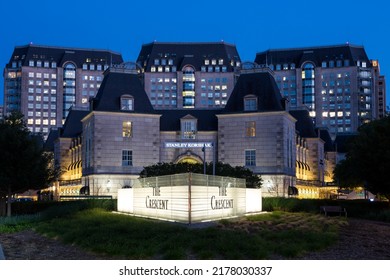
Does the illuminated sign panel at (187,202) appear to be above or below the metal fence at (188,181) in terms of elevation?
below

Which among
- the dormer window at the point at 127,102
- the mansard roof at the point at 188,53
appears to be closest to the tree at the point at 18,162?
the dormer window at the point at 127,102

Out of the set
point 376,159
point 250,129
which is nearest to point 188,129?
point 250,129

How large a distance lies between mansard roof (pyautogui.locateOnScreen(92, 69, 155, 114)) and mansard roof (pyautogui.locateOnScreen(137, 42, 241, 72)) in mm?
113358

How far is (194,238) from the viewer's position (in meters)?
22.5

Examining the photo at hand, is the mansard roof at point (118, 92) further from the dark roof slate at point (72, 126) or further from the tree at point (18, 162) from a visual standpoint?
the tree at point (18, 162)

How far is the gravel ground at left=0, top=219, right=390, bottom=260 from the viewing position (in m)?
20.3

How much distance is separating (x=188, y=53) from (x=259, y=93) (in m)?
119

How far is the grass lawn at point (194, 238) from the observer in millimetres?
20109

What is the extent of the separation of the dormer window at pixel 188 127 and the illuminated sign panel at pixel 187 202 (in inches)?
1629

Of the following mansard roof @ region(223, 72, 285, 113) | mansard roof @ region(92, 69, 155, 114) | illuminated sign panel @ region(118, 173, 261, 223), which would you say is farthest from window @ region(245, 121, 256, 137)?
illuminated sign panel @ region(118, 173, 261, 223)

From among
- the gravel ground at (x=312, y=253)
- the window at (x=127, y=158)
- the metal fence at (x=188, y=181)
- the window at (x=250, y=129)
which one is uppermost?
the window at (x=250, y=129)

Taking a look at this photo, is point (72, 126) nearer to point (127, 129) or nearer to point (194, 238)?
A: point (127, 129)
